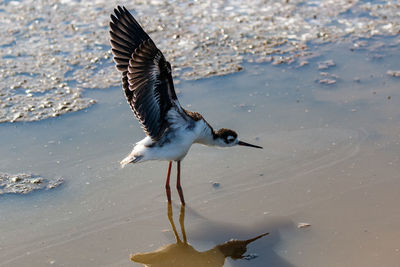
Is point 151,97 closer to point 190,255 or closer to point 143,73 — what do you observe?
point 143,73

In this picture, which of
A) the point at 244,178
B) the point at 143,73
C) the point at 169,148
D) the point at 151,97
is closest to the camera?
the point at 143,73

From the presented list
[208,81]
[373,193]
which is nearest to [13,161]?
[208,81]

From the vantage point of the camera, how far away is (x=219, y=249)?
15.1ft

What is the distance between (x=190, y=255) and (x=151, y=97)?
1.23 m

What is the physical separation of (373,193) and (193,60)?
3.06 m

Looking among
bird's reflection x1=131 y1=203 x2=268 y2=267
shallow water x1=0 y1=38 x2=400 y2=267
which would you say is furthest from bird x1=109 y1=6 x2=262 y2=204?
bird's reflection x1=131 y1=203 x2=268 y2=267

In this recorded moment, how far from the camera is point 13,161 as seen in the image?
5660 millimetres

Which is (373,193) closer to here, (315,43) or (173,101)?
(173,101)

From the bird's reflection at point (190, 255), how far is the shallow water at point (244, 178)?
2.4 inches

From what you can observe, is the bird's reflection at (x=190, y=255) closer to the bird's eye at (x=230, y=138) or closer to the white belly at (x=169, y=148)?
the white belly at (x=169, y=148)

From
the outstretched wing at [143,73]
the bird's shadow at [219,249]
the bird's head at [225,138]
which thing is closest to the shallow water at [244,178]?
the bird's shadow at [219,249]

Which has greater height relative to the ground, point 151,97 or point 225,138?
point 151,97

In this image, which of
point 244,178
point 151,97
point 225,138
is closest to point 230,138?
point 225,138

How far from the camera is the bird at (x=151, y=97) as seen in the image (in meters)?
4.54
